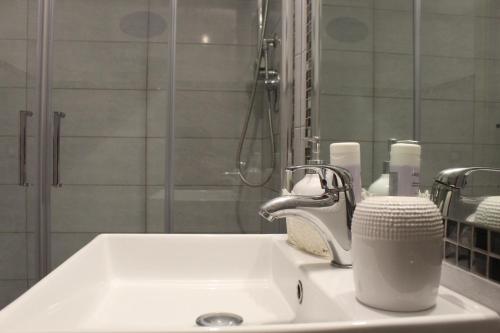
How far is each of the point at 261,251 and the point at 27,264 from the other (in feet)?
5.04

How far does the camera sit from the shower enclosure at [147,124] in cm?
202

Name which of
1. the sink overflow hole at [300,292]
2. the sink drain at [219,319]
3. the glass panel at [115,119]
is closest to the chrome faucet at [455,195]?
the sink overflow hole at [300,292]

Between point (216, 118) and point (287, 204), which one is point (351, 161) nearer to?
point (287, 204)

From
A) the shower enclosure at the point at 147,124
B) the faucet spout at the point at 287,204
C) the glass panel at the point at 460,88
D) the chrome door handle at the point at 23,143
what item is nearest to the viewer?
the glass panel at the point at 460,88

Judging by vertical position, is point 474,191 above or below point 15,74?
below

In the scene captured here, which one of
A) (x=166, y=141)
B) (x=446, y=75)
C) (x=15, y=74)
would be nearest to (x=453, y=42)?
(x=446, y=75)

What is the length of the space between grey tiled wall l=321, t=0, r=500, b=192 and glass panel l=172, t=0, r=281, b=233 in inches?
38.7

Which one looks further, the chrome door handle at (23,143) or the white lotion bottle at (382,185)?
the chrome door handle at (23,143)

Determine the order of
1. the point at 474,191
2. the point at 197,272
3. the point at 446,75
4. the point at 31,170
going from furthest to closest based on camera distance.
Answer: the point at 31,170
the point at 197,272
the point at 446,75
the point at 474,191

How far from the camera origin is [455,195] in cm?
56

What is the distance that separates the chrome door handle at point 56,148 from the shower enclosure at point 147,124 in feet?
0.12

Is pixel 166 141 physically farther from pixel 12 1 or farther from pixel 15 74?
pixel 12 1

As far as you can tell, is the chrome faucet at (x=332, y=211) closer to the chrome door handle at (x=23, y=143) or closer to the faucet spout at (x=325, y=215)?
the faucet spout at (x=325, y=215)

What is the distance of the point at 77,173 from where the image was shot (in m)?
2.08
